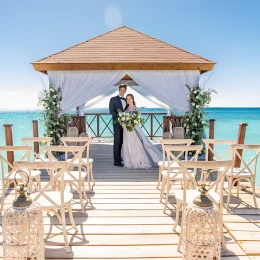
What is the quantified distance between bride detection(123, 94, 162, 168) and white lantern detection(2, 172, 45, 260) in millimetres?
4134

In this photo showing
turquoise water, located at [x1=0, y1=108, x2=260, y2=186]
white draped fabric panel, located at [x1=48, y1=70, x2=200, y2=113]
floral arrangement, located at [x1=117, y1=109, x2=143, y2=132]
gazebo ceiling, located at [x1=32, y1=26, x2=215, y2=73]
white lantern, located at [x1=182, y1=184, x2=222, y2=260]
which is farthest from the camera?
turquoise water, located at [x1=0, y1=108, x2=260, y2=186]

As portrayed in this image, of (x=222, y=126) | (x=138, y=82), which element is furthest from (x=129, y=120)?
(x=222, y=126)

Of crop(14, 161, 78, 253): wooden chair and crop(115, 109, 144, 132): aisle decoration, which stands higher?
crop(115, 109, 144, 132): aisle decoration

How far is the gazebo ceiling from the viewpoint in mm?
7090

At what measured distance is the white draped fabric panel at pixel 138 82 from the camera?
7316mm

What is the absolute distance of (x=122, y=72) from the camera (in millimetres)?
7293

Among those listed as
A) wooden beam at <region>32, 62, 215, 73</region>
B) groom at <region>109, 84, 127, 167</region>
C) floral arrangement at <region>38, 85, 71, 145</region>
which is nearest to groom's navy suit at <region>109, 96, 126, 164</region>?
groom at <region>109, 84, 127, 167</region>

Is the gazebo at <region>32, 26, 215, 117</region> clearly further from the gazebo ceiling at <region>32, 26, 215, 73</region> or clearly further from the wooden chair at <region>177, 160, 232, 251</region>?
the wooden chair at <region>177, 160, 232, 251</region>

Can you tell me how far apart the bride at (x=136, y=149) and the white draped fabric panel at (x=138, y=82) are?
3.74 feet

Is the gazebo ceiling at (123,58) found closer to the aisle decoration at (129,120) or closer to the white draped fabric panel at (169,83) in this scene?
the white draped fabric panel at (169,83)

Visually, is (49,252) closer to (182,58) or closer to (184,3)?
(182,58)

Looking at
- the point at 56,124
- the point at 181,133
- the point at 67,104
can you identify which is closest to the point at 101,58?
the point at 67,104

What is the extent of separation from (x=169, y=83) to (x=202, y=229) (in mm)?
5584

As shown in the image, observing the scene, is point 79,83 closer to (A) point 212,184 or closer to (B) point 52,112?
(B) point 52,112
